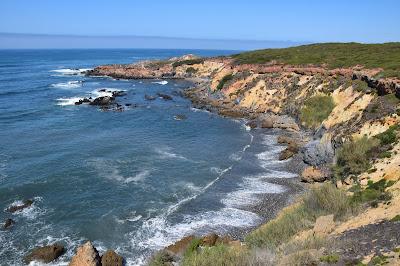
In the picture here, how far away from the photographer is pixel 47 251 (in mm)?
26906

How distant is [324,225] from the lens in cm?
2245

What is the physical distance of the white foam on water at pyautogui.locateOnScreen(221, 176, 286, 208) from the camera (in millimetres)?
35084

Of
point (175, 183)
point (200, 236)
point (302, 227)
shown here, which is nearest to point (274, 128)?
point (175, 183)

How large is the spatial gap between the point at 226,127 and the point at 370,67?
24860mm

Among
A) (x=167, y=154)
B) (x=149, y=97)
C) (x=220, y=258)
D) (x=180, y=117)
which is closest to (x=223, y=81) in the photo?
(x=149, y=97)

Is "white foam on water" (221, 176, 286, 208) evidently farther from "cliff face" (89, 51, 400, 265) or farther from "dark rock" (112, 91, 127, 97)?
"dark rock" (112, 91, 127, 97)

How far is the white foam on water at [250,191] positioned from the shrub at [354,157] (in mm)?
5519

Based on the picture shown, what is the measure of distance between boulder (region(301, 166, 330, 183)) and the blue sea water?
2.20 m

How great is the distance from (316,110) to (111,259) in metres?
41.2

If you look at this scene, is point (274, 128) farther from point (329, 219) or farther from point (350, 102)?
point (329, 219)

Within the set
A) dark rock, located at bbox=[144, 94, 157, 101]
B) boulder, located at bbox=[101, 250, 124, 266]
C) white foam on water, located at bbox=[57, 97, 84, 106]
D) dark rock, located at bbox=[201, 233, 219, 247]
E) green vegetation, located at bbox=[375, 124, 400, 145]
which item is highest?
green vegetation, located at bbox=[375, 124, 400, 145]

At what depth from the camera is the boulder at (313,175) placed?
37.5 m

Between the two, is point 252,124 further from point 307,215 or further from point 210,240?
point 307,215

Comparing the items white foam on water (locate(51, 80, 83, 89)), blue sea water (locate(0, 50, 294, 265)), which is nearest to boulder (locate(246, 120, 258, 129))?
blue sea water (locate(0, 50, 294, 265))
